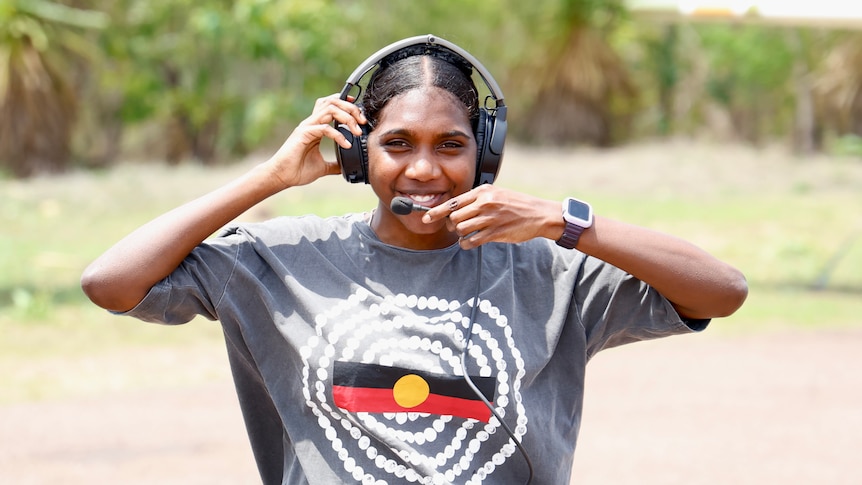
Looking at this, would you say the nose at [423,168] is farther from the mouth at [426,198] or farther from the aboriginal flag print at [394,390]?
the aboriginal flag print at [394,390]

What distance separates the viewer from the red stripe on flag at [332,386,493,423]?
7.70ft

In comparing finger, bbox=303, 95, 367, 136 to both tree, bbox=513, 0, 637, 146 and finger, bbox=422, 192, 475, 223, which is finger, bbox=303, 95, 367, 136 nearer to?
finger, bbox=422, 192, 475, 223

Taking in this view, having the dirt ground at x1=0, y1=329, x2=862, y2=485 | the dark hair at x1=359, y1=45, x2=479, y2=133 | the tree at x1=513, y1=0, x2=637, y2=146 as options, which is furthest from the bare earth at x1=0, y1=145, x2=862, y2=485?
the tree at x1=513, y1=0, x2=637, y2=146

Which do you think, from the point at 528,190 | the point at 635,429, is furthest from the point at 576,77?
the point at 635,429

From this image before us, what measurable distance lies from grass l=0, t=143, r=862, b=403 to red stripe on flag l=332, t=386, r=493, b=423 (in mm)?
5363

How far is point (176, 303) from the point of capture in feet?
8.07

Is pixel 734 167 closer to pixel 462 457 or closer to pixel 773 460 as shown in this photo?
pixel 773 460

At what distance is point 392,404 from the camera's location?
235 centimetres

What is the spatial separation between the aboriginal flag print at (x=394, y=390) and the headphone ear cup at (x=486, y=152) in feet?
1.86

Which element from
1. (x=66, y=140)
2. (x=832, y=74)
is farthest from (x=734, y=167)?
(x=66, y=140)

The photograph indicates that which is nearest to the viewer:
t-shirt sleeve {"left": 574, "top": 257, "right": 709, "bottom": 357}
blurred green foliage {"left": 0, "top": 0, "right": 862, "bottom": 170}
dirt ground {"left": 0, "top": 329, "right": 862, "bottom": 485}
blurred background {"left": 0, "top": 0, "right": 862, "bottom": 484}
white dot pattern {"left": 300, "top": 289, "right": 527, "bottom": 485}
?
white dot pattern {"left": 300, "top": 289, "right": 527, "bottom": 485}

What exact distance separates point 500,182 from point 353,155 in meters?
12.9

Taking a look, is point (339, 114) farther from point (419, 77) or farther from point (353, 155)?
point (419, 77)

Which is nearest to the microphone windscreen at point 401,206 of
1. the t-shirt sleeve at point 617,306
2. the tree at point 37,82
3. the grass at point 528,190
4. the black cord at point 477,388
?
the black cord at point 477,388
